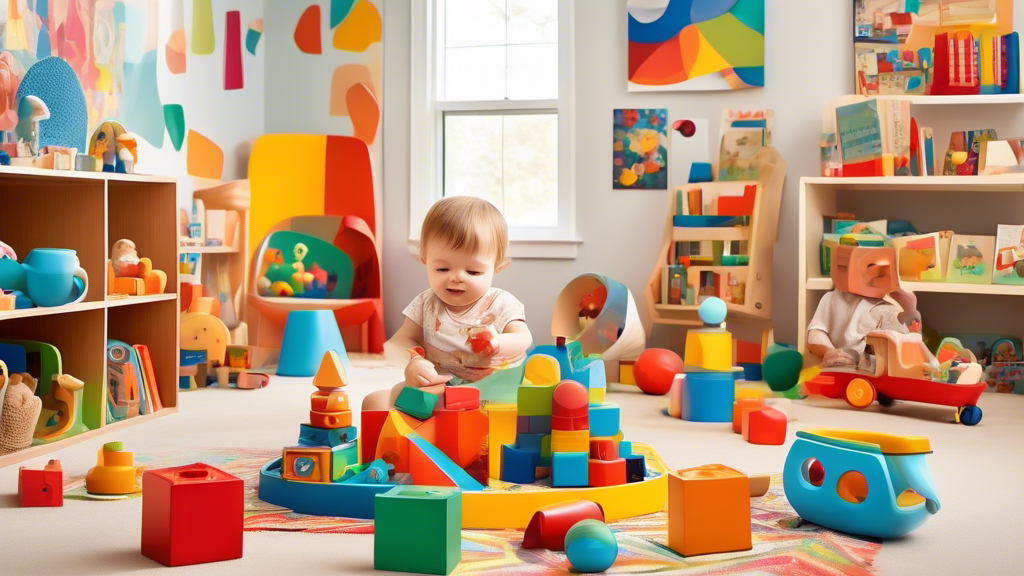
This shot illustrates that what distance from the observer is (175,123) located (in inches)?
166

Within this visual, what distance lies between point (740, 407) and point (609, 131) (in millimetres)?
2025

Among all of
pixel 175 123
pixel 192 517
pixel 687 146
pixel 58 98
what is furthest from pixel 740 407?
pixel 175 123

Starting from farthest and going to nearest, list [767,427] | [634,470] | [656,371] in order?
[656,371] → [767,427] → [634,470]

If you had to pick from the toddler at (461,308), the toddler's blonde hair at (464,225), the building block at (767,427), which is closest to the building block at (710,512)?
the toddler at (461,308)

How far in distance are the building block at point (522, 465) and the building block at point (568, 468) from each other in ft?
0.25

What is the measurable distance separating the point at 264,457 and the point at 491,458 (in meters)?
0.70

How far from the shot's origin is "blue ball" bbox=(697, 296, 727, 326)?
3.30 metres

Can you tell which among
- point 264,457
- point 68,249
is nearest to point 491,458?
point 264,457

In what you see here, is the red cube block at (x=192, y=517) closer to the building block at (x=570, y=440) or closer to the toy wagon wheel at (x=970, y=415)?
the building block at (x=570, y=440)

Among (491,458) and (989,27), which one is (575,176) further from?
(491,458)

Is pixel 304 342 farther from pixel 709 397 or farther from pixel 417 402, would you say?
pixel 417 402

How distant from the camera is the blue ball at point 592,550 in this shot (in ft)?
5.02

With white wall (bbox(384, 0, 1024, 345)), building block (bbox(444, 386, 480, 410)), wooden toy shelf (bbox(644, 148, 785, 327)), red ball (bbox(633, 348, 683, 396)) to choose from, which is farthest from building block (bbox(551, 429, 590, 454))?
white wall (bbox(384, 0, 1024, 345))

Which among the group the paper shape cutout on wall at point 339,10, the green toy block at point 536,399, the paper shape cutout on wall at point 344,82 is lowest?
the green toy block at point 536,399
